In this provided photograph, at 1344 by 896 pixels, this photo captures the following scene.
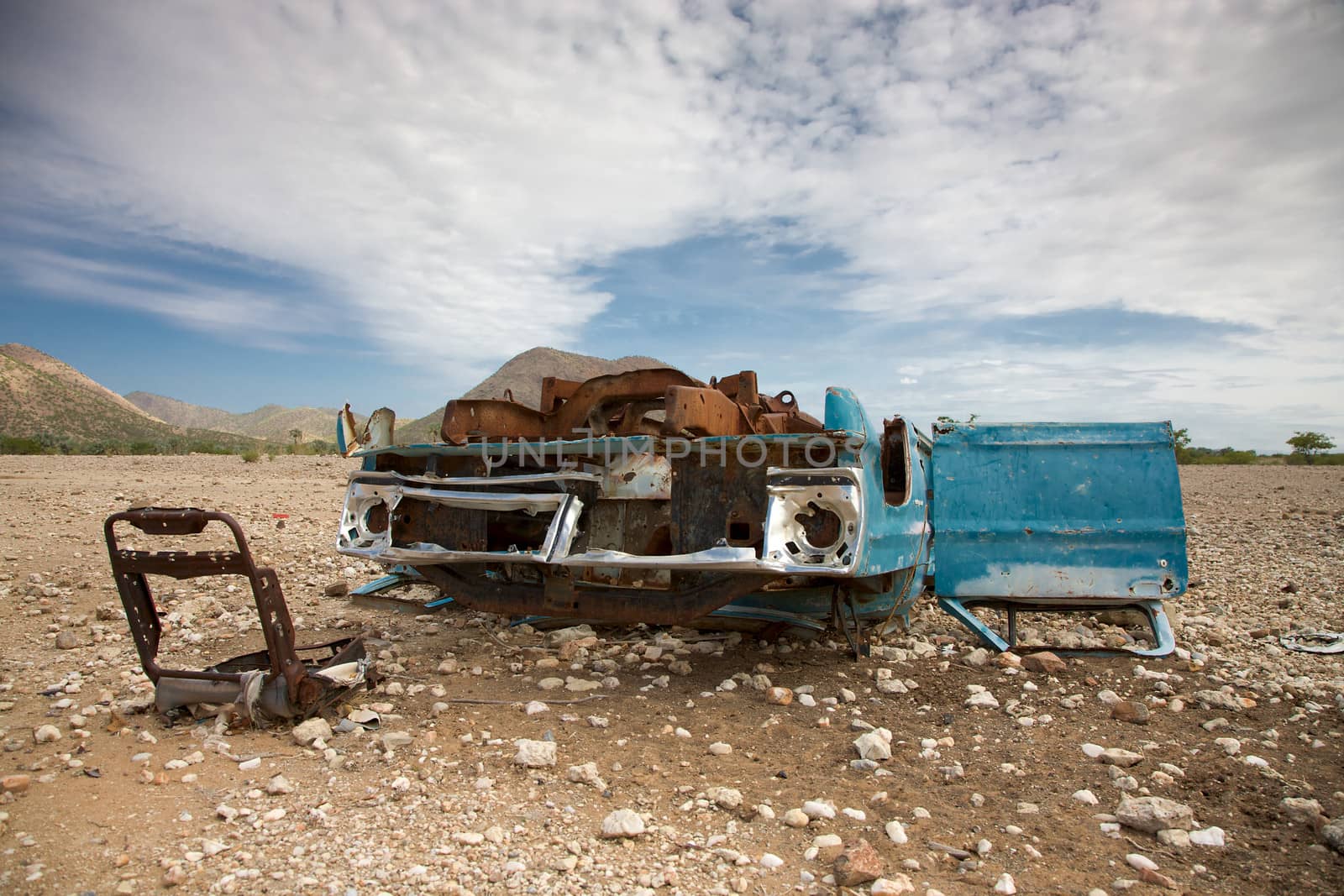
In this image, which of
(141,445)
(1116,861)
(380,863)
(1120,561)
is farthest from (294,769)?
(141,445)

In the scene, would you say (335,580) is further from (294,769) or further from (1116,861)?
(1116,861)

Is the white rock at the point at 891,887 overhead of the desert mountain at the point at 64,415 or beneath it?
beneath

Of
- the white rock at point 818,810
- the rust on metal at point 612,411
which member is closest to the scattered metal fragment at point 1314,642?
the rust on metal at point 612,411

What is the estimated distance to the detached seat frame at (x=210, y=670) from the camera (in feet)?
9.60

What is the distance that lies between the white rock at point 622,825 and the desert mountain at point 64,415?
3901cm

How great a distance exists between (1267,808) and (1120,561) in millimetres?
2152

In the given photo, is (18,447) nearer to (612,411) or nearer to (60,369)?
(612,411)

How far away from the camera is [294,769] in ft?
8.87

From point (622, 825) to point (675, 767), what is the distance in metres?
0.54

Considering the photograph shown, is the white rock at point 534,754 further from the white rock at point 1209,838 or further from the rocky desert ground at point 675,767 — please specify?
the white rock at point 1209,838

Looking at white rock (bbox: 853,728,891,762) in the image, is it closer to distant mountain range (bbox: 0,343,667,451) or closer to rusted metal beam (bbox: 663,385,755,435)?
rusted metal beam (bbox: 663,385,755,435)

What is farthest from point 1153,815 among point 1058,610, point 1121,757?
point 1058,610

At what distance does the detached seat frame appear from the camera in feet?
9.60

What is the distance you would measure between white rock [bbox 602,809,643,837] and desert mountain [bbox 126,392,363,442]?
87.4 m
